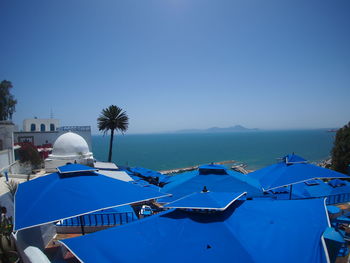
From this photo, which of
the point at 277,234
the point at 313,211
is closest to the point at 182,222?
the point at 277,234

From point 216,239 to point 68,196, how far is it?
302 cm

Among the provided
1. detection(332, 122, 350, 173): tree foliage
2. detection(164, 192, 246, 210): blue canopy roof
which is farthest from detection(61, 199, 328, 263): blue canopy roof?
detection(332, 122, 350, 173): tree foliage

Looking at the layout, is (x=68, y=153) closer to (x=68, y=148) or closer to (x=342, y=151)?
(x=68, y=148)

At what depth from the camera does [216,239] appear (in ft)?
8.69

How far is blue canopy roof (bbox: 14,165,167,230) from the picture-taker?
11.9 ft

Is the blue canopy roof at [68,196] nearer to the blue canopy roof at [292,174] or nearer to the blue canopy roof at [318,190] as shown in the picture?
the blue canopy roof at [292,174]

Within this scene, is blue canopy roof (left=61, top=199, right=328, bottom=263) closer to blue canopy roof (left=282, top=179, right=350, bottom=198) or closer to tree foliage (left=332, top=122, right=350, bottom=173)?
blue canopy roof (left=282, top=179, right=350, bottom=198)

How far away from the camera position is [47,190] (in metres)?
4.27

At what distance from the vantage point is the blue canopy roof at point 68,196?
11.9 feet

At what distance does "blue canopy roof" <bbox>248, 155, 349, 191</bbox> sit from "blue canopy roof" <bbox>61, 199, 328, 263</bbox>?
11.4 ft

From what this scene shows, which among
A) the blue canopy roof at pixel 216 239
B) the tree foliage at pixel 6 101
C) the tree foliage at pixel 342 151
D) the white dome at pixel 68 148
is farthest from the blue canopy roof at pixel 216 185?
the tree foliage at pixel 6 101

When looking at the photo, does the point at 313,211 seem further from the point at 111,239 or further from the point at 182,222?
the point at 111,239

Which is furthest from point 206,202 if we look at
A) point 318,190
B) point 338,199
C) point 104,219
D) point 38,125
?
point 38,125

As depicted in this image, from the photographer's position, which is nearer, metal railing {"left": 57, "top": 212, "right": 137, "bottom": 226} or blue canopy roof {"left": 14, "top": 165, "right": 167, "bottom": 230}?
blue canopy roof {"left": 14, "top": 165, "right": 167, "bottom": 230}
